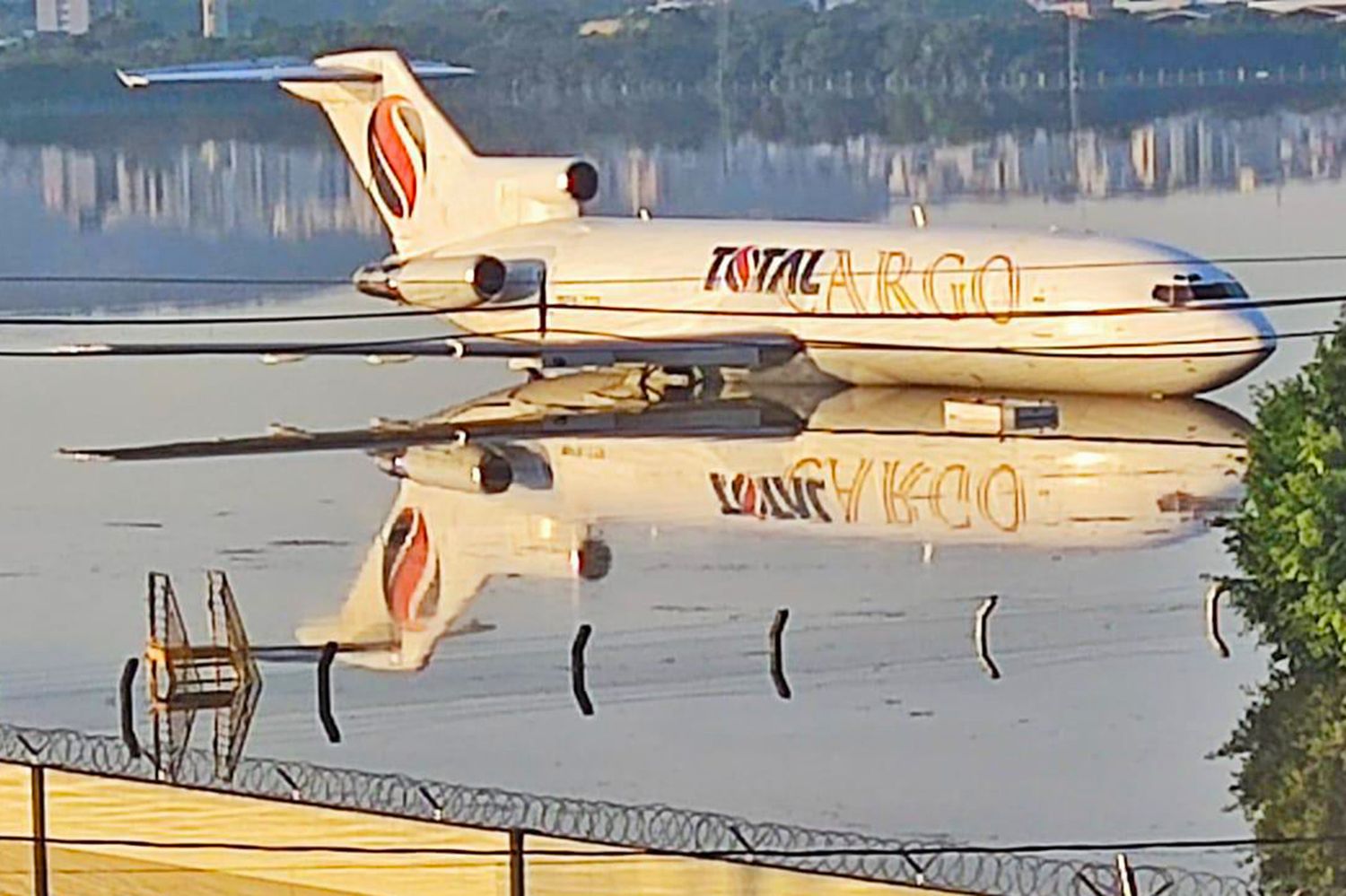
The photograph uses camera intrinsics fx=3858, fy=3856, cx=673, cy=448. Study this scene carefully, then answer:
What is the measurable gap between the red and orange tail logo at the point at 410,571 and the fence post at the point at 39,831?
9580 mm

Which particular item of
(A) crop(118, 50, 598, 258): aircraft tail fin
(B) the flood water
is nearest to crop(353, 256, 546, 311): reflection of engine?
(B) the flood water

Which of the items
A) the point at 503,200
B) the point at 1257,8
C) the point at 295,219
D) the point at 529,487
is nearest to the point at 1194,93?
the point at 1257,8

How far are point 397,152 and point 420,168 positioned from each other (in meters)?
0.58

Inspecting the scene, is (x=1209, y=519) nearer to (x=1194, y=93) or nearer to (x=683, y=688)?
(x=683, y=688)

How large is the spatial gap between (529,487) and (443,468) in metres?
1.91

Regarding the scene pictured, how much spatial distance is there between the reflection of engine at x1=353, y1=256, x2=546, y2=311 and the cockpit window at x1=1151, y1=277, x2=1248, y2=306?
8617 millimetres

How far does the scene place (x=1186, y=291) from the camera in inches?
1462

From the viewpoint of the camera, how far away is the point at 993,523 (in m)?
32.1

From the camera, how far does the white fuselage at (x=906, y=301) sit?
37438mm

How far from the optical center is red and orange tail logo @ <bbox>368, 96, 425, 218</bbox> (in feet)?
152

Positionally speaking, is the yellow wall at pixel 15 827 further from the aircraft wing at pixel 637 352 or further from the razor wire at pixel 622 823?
the aircraft wing at pixel 637 352

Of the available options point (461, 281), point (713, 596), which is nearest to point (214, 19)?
point (461, 281)

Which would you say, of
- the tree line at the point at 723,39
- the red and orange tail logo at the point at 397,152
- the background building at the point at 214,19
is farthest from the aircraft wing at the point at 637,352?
the background building at the point at 214,19

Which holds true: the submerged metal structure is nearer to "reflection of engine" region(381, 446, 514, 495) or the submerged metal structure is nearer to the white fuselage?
"reflection of engine" region(381, 446, 514, 495)
